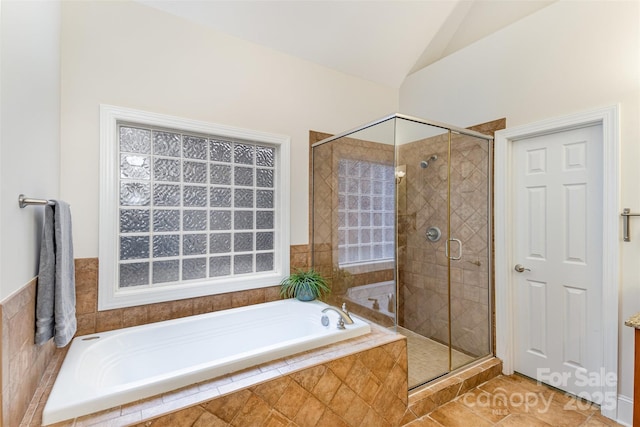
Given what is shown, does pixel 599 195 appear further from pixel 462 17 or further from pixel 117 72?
pixel 117 72

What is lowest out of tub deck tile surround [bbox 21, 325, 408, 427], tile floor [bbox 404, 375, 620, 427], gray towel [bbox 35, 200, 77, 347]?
tile floor [bbox 404, 375, 620, 427]

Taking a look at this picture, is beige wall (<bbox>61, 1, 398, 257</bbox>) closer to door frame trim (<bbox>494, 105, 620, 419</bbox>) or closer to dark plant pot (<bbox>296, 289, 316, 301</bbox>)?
dark plant pot (<bbox>296, 289, 316, 301</bbox>)

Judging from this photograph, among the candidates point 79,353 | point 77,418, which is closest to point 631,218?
point 77,418

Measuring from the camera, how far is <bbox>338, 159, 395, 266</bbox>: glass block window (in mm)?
2479

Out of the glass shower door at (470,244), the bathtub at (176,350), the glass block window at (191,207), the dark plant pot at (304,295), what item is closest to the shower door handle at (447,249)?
the glass shower door at (470,244)

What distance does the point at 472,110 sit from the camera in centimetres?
274

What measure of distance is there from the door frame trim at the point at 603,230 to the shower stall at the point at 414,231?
0.34ft

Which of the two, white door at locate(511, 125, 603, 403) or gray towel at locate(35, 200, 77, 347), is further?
white door at locate(511, 125, 603, 403)

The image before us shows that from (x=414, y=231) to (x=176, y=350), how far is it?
2175mm

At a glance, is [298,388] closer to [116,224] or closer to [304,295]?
[304,295]

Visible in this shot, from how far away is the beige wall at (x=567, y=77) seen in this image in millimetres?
1871

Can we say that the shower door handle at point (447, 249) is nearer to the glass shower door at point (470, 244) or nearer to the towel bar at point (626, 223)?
the glass shower door at point (470, 244)

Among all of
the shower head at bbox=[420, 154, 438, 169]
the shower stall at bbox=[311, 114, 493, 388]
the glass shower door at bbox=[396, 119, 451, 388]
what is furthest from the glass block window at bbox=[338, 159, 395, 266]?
the shower head at bbox=[420, 154, 438, 169]

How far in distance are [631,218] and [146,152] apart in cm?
336
